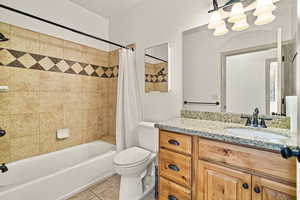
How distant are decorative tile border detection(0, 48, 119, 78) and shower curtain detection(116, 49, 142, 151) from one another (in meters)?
0.61

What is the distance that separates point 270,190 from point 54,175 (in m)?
1.85

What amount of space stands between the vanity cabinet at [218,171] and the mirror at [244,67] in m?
0.62

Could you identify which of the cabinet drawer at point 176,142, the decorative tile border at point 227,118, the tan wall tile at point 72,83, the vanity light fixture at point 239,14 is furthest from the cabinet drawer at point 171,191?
the tan wall tile at point 72,83

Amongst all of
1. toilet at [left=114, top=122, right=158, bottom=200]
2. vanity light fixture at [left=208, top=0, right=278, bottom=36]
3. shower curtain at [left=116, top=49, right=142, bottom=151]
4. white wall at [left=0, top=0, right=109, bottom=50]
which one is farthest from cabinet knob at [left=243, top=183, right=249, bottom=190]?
white wall at [left=0, top=0, right=109, bottom=50]

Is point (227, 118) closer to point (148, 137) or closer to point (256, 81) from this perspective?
point (256, 81)

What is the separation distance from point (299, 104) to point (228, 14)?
1.25m

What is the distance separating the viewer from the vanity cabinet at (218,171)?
0.81m

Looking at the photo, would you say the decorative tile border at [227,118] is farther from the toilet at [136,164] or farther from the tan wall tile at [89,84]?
the tan wall tile at [89,84]

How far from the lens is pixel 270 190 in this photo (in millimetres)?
826

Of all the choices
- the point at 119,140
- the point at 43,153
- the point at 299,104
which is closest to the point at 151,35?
the point at 119,140

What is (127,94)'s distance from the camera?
2.17m

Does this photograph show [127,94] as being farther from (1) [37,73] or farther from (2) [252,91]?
(2) [252,91]

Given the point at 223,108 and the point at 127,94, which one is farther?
the point at 127,94

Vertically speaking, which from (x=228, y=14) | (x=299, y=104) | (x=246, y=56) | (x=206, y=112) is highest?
(x=228, y=14)
